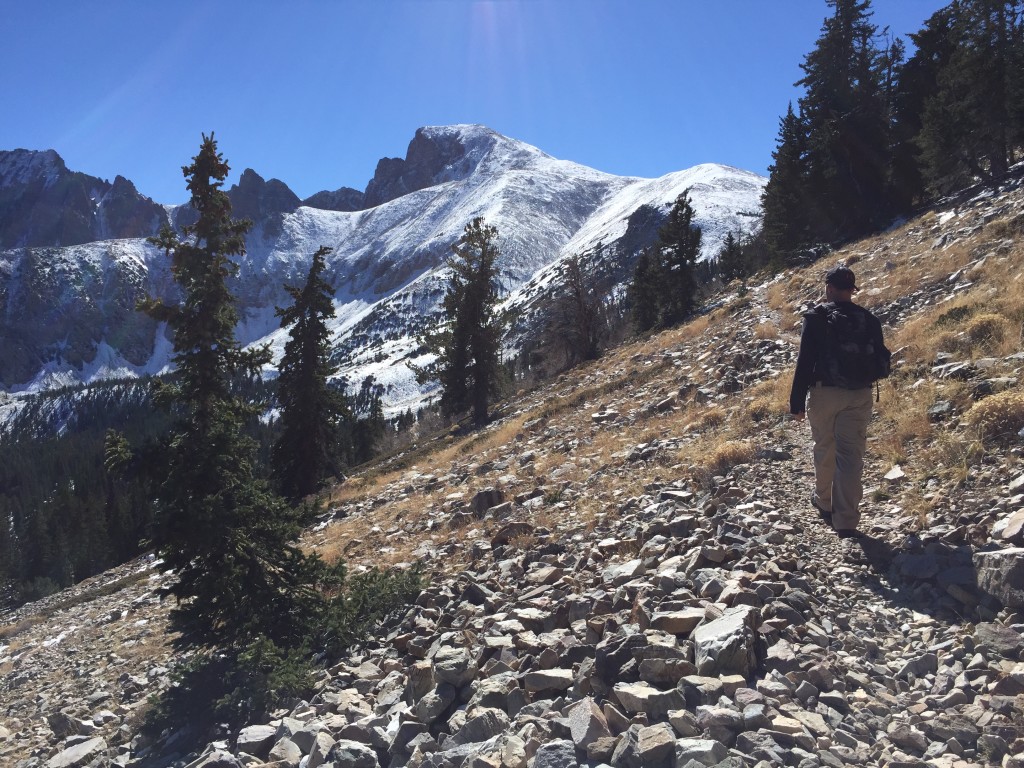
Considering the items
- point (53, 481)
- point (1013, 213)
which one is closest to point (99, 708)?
point (1013, 213)

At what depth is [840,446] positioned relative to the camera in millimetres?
6672

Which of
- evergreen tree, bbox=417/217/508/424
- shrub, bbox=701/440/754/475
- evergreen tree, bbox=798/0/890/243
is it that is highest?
evergreen tree, bbox=798/0/890/243

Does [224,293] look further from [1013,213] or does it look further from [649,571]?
[1013,213]

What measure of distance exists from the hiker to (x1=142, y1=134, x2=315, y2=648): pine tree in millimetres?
6505

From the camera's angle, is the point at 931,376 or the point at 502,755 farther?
the point at 931,376

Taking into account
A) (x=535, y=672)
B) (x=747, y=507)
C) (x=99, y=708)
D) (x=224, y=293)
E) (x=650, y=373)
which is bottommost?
(x=99, y=708)

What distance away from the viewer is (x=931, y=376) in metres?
9.39

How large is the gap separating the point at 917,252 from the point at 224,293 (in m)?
20.4

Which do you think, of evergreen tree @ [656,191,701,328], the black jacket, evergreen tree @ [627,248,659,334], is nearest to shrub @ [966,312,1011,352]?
the black jacket

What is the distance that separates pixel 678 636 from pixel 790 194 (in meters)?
41.0

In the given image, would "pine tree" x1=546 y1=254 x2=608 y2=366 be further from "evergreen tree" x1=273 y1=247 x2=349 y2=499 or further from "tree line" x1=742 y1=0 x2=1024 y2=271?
"evergreen tree" x1=273 y1=247 x2=349 y2=499

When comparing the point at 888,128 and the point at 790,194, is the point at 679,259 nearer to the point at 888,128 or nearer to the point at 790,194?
the point at 790,194

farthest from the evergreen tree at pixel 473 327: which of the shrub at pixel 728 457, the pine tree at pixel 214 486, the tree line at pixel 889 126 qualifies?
the pine tree at pixel 214 486

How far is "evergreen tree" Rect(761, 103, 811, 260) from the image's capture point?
1537 inches
